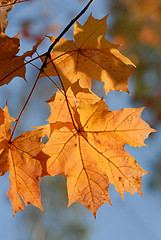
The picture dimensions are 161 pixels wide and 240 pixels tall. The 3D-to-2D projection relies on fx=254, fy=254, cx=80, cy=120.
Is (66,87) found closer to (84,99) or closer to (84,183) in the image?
(84,99)

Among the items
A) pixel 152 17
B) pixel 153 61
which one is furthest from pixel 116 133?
pixel 152 17

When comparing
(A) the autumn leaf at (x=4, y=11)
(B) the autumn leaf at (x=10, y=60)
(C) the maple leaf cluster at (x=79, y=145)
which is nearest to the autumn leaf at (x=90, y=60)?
(C) the maple leaf cluster at (x=79, y=145)

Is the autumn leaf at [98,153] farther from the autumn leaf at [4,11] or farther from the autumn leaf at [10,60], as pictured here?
the autumn leaf at [4,11]

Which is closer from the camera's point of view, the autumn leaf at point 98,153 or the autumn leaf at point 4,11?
the autumn leaf at point 98,153

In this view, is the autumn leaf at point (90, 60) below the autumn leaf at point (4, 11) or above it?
below

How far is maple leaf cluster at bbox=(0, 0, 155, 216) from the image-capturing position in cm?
109

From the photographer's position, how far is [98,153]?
3.76ft

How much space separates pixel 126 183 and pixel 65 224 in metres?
9.03

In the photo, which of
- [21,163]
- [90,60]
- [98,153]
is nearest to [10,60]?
[90,60]

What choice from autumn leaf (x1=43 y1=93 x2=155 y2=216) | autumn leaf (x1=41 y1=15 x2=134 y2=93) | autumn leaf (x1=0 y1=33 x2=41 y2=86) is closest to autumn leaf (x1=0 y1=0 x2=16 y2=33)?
autumn leaf (x1=0 y1=33 x2=41 y2=86)

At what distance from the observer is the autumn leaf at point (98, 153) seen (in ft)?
3.63

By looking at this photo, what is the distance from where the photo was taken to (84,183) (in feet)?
3.68

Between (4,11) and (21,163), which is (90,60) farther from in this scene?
(21,163)

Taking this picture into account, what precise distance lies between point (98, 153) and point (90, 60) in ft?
1.59
